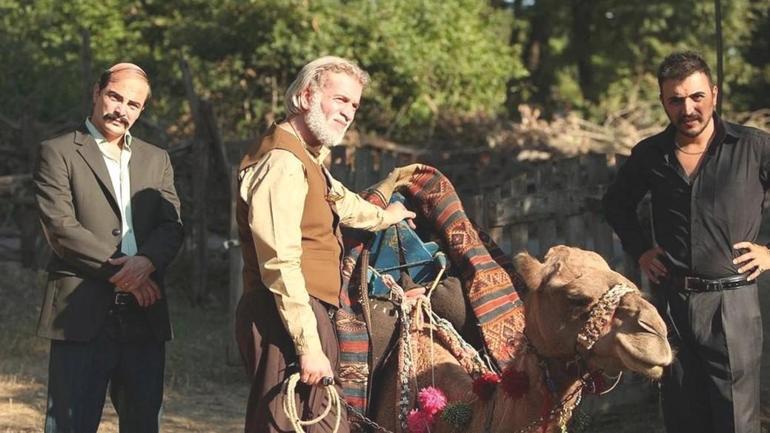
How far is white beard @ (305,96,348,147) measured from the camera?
458 cm

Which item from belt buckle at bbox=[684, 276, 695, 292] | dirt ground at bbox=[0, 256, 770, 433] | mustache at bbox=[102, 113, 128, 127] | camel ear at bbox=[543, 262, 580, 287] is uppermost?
mustache at bbox=[102, 113, 128, 127]

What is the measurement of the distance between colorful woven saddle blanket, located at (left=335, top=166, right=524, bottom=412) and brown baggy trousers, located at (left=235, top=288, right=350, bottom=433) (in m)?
0.72

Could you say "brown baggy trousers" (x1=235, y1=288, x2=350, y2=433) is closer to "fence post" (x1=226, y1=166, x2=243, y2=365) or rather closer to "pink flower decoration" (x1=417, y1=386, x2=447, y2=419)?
"pink flower decoration" (x1=417, y1=386, x2=447, y2=419)

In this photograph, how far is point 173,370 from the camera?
34.3 feet

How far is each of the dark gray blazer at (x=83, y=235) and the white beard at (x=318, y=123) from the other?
1.16 meters

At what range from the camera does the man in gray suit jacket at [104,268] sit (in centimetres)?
521

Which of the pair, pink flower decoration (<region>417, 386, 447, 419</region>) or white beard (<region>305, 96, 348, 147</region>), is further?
pink flower decoration (<region>417, 386, 447, 419</region>)

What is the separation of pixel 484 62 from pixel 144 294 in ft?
59.8

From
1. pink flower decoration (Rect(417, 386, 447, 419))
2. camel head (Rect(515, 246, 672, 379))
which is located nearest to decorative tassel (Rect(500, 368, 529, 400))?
camel head (Rect(515, 246, 672, 379))

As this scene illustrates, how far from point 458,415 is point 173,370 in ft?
19.6

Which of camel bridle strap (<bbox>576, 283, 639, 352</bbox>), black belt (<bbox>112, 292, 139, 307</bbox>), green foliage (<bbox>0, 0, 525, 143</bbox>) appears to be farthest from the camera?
green foliage (<bbox>0, 0, 525, 143</bbox>)

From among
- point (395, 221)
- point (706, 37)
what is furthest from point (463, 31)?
point (395, 221)

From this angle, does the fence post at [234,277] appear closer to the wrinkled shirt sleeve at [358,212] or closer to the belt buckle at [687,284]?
the wrinkled shirt sleeve at [358,212]

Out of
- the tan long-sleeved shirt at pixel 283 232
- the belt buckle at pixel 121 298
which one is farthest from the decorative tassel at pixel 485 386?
the belt buckle at pixel 121 298
